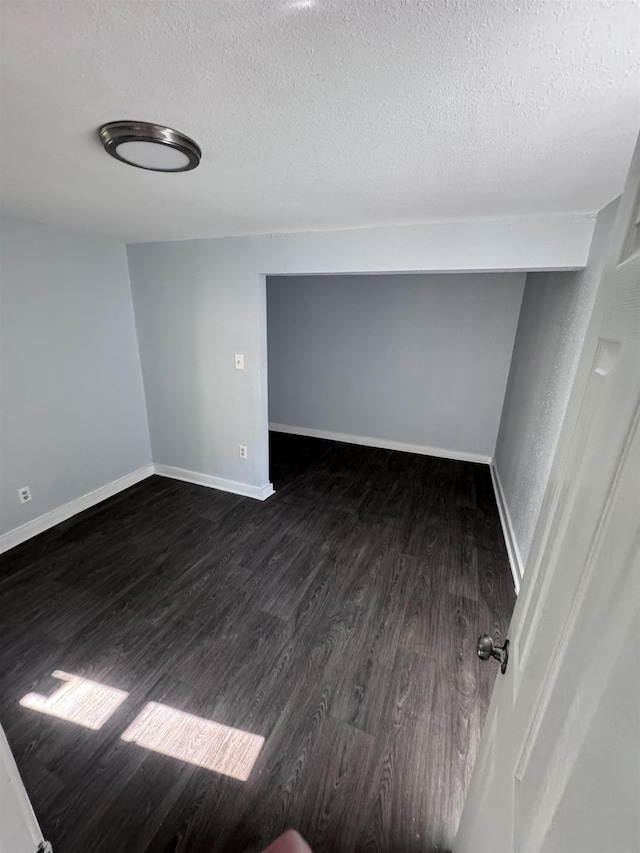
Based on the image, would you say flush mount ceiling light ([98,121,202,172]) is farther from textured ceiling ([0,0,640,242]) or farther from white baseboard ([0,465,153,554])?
white baseboard ([0,465,153,554])

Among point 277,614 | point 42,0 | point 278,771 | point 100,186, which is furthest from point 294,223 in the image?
point 278,771

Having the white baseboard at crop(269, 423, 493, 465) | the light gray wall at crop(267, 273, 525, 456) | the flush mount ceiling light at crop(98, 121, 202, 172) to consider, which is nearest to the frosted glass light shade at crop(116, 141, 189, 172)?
the flush mount ceiling light at crop(98, 121, 202, 172)

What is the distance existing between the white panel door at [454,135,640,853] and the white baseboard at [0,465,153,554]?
2924mm

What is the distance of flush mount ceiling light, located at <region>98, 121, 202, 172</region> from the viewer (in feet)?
3.33

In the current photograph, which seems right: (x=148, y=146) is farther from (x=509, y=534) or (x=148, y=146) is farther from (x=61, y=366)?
(x=509, y=534)

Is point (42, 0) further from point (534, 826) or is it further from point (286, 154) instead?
point (534, 826)

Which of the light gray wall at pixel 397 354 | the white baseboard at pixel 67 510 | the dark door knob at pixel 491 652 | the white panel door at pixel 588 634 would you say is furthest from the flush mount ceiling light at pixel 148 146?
the light gray wall at pixel 397 354

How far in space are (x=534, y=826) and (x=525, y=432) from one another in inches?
94.5

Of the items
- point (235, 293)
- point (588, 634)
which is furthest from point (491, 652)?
point (235, 293)

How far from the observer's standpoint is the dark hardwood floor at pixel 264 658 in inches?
47.4

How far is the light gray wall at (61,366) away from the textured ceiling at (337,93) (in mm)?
993

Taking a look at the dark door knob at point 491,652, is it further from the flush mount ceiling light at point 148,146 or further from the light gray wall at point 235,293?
the light gray wall at point 235,293

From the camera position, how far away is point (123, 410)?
3.16 m

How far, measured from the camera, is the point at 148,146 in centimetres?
109
